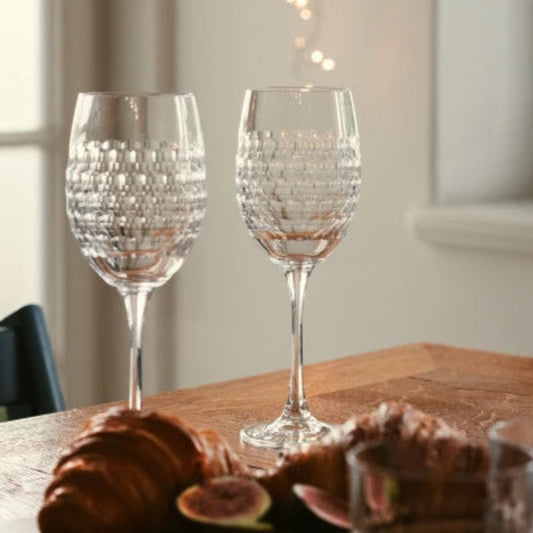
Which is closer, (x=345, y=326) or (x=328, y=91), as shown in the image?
(x=328, y=91)

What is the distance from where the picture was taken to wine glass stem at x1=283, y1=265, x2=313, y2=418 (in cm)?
90

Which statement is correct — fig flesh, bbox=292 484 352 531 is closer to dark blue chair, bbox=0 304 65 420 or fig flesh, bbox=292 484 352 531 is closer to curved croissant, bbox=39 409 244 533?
curved croissant, bbox=39 409 244 533

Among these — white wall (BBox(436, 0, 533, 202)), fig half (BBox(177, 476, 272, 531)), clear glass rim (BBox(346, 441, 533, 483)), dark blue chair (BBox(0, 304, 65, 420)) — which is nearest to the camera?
clear glass rim (BBox(346, 441, 533, 483))

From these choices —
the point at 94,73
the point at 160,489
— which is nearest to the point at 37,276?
the point at 94,73

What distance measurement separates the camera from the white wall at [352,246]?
87.8 inches

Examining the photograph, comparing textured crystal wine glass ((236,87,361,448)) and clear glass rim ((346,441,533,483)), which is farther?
textured crystal wine glass ((236,87,361,448))

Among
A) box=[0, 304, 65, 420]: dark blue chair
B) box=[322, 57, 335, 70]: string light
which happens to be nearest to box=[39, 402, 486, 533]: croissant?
box=[0, 304, 65, 420]: dark blue chair

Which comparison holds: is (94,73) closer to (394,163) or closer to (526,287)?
(394,163)

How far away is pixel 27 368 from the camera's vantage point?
4.13 feet

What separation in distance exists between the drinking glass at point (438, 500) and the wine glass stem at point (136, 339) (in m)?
0.32

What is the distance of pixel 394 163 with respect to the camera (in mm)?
2299

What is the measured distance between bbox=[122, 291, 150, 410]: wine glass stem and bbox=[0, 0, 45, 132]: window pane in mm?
1919

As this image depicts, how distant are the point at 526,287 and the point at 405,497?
174 cm

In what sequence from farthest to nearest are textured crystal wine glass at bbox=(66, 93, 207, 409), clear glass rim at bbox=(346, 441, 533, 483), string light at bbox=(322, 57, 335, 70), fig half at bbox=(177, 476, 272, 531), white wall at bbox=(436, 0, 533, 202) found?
string light at bbox=(322, 57, 335, 70)
white wall at bbox=(436, 0, 533, 202)
textured crystal wine glass at bbox=(66, 93, 207, 409)
fig half at bbox=(177, 476, 272, 531)
clear glass rim at bbox=(346, 441, 533, 483)
